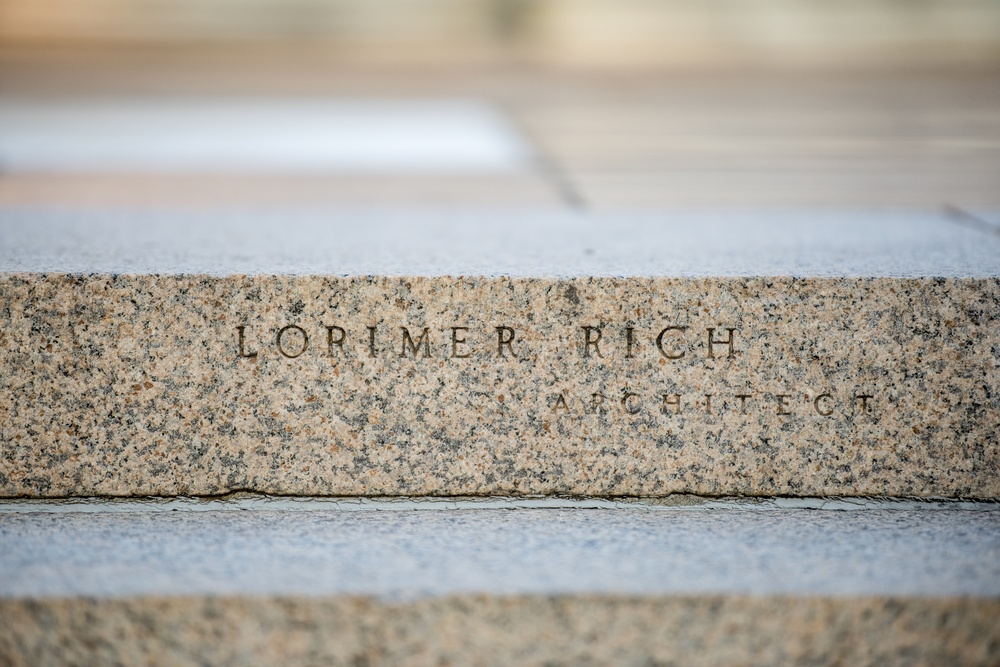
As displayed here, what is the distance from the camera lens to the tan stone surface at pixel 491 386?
2375 millimetres

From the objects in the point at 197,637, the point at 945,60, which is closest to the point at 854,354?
the point at 197,637

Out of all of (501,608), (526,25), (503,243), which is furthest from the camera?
(526,25)

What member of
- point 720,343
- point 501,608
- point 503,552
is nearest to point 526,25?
point 720,343

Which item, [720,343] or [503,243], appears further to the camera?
[503,243]

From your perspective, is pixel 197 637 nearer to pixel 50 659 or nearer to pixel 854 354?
pixel 50 659

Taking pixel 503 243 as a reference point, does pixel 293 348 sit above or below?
below

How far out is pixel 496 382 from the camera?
2.40 metres

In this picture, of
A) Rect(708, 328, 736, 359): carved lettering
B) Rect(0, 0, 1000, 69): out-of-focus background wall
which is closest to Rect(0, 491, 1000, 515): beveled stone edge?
Rect(708, 328, 736, 359): carved lettering

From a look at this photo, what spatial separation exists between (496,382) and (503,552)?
0.43 metres

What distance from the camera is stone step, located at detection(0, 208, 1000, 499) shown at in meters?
2.38

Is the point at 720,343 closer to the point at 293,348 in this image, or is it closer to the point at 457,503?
the point at 457,503

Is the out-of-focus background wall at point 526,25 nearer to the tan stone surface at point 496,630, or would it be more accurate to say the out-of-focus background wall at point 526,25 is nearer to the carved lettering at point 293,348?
the carved lettering at point 293,348

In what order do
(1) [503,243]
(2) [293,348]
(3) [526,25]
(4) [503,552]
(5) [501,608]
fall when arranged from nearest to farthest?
(5) [501,608] < (4) [503,552] < (2) [293,348] < (1) [503,243] < (3) [526,25]

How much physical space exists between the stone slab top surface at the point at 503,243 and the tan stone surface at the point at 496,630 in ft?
2.62
